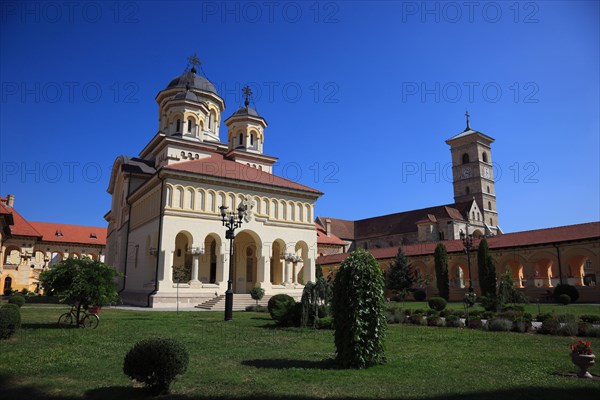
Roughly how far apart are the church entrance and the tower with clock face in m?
48.9

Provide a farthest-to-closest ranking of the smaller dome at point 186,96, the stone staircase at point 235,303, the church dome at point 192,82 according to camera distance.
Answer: the church dome at point 192,82 → the smaller dome at point 186,96 → the stone staircase at point 235,303

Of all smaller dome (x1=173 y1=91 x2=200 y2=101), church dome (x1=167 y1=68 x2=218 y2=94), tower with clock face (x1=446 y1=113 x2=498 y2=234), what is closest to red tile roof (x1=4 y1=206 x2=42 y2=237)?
church dome (x1=167 y1=68 x2=218 y2=94)

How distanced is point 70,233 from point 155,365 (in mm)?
63216

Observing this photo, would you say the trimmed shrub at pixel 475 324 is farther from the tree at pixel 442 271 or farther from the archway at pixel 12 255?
the archway at pixel 12 255

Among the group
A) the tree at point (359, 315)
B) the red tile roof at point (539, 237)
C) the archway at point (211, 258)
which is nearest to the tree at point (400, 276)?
the red tile roof at point (539, 237)

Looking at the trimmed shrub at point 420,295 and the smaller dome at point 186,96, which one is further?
the trimmed shrub at point 420,295

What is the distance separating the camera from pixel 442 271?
38969mm

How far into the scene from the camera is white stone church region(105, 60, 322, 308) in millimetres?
28203

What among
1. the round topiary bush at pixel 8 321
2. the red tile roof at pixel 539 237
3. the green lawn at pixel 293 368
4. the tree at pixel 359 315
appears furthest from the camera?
the red tile roof at pixel 539 237

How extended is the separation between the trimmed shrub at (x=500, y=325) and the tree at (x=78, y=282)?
532 inches

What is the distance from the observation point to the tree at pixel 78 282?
13742 mm

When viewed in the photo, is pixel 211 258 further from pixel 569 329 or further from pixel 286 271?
pixel 569 329

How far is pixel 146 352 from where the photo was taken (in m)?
6.36

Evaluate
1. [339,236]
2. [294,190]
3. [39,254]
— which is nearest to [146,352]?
[294,190]
